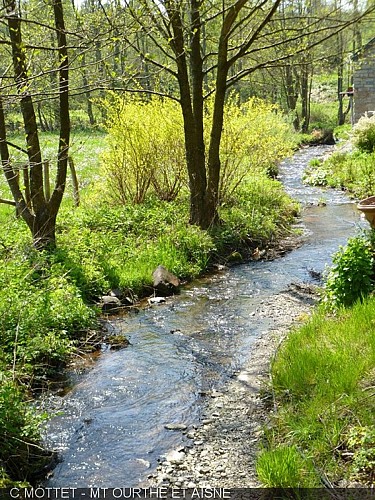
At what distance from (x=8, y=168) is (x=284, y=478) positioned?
305cm

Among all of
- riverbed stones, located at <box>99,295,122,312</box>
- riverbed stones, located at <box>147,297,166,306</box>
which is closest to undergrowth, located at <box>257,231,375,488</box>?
riverbed stones, located at <box>147,297,166,306</box>

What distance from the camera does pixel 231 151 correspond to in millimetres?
12359

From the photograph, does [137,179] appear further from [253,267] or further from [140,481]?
[140,481]

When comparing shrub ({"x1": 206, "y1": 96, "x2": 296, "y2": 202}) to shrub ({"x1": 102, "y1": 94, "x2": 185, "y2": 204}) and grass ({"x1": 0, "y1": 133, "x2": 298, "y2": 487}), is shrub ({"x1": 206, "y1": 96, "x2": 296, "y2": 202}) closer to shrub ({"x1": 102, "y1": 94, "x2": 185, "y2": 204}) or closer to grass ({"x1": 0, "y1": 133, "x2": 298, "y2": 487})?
grass ({"x1": 0, "y1": 133, "x2": 298, "y2": 487})

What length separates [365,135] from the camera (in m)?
19.5

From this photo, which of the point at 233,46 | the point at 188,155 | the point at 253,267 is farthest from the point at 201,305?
the point at 233,46

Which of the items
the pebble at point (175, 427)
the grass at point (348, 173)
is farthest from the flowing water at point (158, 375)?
the grass at point (348, 173)

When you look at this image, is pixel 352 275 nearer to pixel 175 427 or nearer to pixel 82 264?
pixel 175 427

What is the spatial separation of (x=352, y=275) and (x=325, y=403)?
2.22m

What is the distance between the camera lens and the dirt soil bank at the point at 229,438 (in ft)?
13.1

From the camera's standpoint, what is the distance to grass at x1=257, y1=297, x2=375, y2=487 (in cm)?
362

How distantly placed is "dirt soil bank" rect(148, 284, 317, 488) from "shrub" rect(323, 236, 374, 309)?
83 centimetres

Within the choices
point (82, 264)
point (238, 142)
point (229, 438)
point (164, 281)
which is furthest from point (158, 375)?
point (238, 142)

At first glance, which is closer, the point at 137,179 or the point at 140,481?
the point at 140,481
